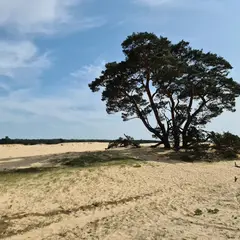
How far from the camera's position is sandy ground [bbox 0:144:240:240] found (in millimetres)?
8531

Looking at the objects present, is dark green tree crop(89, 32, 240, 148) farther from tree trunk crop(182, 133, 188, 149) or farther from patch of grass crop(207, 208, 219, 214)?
patch of grass crop(207, 208, 219, 214)

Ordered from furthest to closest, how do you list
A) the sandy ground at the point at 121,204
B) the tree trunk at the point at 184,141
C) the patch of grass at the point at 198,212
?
1. the tree trunk at the point at 184,141
2. the patch of grass at the point at 198,212
3. the sandy ground at the point at 121,204

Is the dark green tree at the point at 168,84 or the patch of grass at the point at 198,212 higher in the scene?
the dark green tree at the point at 168,84

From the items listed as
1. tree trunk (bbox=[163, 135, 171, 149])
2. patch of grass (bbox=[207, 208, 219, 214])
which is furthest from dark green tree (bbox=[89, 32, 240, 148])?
patch of grass (bbox=[207, 208, 219, 214])

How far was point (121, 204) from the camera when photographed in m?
11.5

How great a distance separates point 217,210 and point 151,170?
276 inches

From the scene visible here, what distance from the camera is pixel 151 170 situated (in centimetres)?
1706

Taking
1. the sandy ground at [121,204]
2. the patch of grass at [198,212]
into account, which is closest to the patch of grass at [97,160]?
the sandy ground at [121,204]

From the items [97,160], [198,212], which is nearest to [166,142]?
[97,160]

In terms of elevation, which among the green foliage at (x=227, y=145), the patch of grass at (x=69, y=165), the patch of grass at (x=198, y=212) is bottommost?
the patch of grass at (x=198, y=212)

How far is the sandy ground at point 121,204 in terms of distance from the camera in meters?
8.53

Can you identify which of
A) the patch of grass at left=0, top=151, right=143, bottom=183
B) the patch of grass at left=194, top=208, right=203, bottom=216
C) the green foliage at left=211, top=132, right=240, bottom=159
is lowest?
the patch of grass at left=194, top=208, right=203, bottom=216

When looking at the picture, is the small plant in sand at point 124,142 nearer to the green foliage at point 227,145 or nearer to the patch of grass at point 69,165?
the patch of grass at point 69,165

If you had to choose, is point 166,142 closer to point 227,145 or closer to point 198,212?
point 227,145
